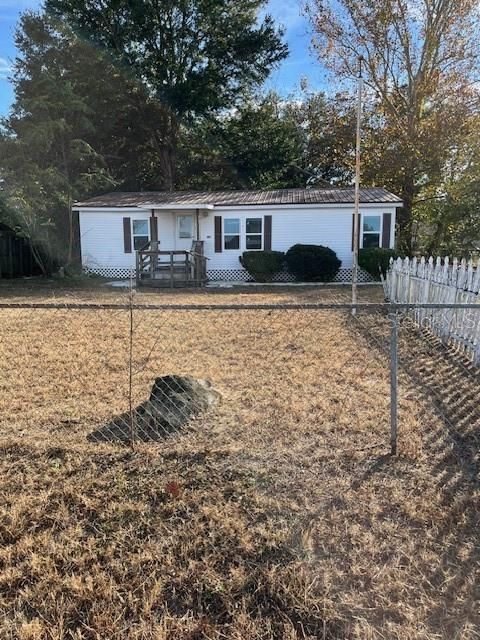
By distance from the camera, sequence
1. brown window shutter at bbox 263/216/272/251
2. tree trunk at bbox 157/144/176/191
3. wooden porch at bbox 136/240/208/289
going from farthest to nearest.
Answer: tree trunk at bbox 157/144/176/191
brown window shutter at bbox 263/216/272/251
wooden porch at bbox 136/240/208/289

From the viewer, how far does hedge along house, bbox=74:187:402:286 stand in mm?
15922

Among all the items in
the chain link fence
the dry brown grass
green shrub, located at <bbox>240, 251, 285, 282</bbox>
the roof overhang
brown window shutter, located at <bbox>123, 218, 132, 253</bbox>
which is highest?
the roof overhang

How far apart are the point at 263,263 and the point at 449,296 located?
9806 millimetres

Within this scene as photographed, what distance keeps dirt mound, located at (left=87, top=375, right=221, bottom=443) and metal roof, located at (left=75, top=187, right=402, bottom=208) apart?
41.9 feet

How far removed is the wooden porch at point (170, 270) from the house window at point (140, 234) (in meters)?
1.39

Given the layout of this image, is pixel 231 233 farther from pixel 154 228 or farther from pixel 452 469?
pixel 452 469

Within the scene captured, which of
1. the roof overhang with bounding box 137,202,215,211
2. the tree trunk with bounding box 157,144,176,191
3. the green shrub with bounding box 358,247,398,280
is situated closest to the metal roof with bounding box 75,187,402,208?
the roof overhang with bounding box 137,202,215,211

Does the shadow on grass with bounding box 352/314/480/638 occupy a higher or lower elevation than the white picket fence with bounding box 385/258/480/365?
lower

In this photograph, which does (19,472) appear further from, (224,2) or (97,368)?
(224,2)

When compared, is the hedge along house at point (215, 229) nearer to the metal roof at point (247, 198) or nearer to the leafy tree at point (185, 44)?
the metal roof at point (247, 198)

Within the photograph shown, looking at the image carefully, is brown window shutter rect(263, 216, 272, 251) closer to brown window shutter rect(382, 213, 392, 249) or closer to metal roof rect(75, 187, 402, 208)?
metal roof rect(75, 187, 402, 208)

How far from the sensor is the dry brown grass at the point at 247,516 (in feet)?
6.17

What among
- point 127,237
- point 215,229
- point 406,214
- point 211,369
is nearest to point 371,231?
point 215,229

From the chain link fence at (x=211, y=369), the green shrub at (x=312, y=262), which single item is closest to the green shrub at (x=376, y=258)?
the green shrub at (x=312, y=262)
